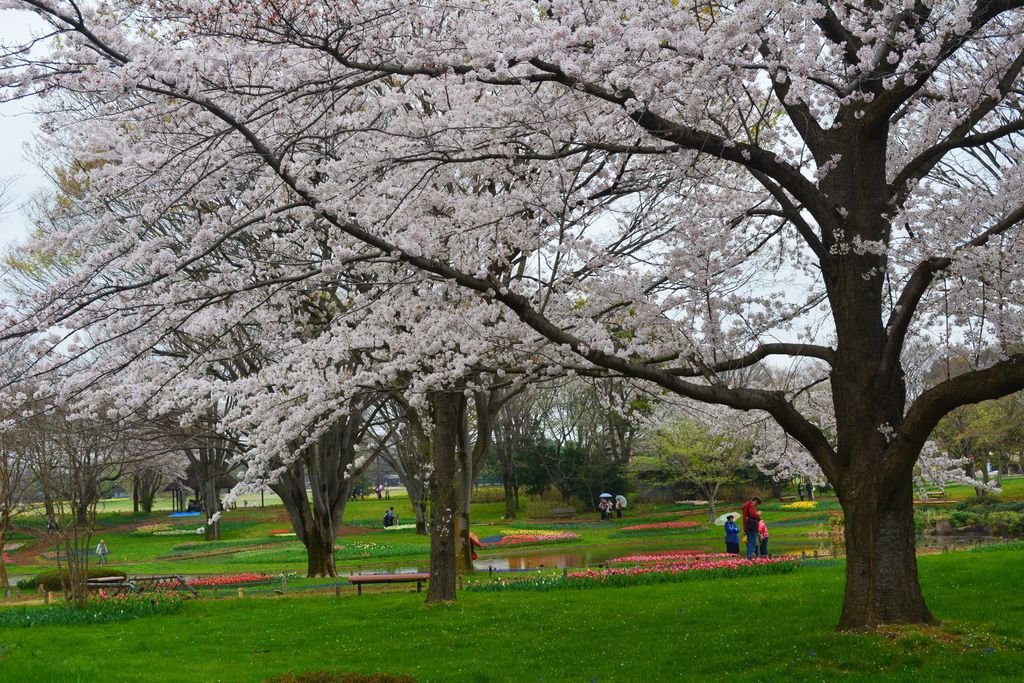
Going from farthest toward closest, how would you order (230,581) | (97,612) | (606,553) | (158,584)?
(606,553)
(230,581)
(158,584)
(97,612)

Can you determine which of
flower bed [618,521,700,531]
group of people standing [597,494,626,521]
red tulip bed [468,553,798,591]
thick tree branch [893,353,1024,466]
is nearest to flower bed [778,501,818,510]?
group of people standing [597,494,626,521]

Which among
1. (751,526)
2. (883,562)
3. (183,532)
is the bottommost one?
(183,532)

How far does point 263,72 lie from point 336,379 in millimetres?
4267

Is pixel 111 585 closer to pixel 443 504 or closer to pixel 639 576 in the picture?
pixel 443 504

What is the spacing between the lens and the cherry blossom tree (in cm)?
658

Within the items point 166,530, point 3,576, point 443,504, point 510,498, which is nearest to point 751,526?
point 443,504

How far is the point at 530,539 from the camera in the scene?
1138 inches

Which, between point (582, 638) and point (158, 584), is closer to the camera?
point (582, 638)

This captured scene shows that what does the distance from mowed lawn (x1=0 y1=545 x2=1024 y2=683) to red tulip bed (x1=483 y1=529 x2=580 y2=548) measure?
1482cm

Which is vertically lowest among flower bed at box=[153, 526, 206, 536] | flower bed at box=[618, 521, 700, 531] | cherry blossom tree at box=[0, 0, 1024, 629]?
flower bed at box=[153, 526, 206, 536]

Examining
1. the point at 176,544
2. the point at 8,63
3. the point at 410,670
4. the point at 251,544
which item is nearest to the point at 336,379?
the point at 410,670

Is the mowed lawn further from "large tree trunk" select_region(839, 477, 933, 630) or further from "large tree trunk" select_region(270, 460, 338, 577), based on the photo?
"large tree trunk" select_region(270, 460, 338, 577)

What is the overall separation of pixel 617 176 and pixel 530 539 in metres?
21.9

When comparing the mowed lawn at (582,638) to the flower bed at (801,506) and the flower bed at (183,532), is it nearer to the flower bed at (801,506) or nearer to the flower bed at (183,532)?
the flower bed at (801,506)
